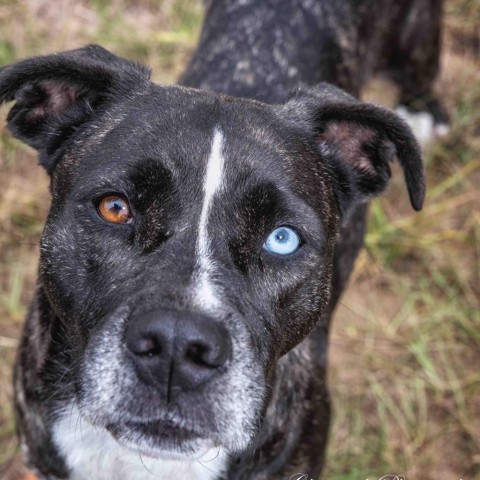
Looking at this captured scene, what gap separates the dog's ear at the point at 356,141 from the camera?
3.43 metres

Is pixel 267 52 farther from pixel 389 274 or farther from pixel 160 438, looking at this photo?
pixel 160 438

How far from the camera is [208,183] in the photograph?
288 centimetres

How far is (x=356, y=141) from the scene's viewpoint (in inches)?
145

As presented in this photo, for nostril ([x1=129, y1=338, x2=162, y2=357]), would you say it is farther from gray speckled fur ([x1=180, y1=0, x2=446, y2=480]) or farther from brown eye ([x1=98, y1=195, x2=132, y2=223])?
gray speckled fur ([x1=180, y1=0, x2=446, y2=480])

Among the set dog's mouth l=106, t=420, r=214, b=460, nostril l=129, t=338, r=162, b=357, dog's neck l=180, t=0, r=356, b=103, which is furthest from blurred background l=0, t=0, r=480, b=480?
nostril l=129, t=338, r=162, b=357

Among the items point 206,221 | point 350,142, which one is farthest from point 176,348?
point 350,142

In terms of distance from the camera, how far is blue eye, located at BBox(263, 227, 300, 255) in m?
3.00

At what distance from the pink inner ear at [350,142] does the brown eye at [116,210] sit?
3.63 ft

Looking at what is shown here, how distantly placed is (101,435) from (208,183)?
1338 mm

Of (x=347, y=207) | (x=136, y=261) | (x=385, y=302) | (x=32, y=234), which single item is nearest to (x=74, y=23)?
(x=32, y=234)

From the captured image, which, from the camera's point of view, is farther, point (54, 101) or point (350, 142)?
point (350, 142)

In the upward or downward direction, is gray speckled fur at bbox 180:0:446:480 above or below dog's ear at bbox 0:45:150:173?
below

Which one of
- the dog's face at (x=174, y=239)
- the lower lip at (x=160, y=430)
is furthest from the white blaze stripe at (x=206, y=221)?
the lower lip at (x=160, y=430)

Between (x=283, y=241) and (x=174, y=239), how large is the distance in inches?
18.2
